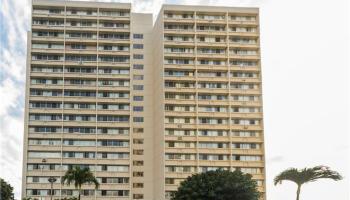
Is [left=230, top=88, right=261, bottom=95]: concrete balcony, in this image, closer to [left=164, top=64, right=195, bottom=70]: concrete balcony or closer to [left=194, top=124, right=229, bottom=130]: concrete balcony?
[left=194, top=124, right=229, bottom=130]: concrete balcony

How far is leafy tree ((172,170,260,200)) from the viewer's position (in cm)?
8000

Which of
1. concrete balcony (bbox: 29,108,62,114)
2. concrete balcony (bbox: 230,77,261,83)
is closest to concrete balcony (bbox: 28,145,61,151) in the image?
concrete balcony (bbox: 29,108,62,114)

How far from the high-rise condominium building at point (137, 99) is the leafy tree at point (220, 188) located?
3776 cm

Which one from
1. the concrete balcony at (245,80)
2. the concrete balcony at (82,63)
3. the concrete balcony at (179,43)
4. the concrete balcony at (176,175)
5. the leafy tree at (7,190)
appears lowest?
the leafy tree at (7,190)

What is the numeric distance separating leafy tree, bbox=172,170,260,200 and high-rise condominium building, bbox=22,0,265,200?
3776 cm

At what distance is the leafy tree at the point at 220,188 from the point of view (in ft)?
262

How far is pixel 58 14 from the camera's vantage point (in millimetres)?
131125

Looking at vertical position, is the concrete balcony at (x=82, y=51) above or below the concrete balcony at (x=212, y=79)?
above

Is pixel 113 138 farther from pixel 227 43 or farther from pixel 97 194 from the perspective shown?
pixel 227 43

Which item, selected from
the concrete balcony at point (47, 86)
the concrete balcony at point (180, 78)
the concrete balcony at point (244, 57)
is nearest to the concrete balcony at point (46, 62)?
the concrete balcony at point (47, 86)

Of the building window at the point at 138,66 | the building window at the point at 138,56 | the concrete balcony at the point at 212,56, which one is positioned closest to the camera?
the concrete balcony at the point at 212,56

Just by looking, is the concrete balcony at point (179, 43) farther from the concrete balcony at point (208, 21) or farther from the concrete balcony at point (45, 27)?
the concrete balcony at point (45, 27)

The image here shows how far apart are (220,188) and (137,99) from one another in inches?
2260

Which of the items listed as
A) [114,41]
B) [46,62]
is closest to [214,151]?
[114,41]
